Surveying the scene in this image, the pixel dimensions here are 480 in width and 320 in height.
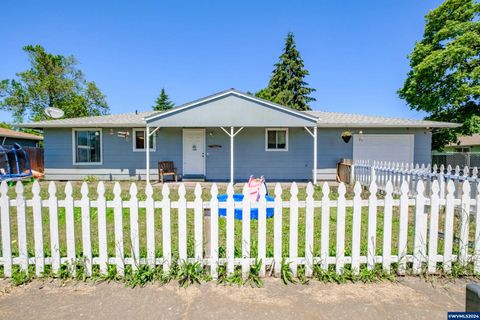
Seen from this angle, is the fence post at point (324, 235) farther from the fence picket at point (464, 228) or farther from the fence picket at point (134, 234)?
the fence picket at point (134, 234)

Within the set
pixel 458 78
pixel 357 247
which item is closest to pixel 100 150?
pixel 357 247

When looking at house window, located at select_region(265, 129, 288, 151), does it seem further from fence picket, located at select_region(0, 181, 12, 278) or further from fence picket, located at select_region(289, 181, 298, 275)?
fence picket, located at select_region(0, 181, 12, 278)

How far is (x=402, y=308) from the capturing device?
7.21ft

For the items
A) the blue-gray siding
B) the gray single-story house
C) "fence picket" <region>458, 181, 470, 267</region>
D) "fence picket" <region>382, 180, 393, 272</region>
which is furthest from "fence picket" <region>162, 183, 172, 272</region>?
the blue-gray siding

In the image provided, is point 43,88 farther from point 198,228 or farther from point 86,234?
point 198,228

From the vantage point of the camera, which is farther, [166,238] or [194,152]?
[194,152]

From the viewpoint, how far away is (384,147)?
11.6 m

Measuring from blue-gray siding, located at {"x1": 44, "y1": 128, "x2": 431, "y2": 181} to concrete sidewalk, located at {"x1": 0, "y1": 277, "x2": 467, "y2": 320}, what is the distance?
9.08 m

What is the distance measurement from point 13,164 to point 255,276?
44.6 feet

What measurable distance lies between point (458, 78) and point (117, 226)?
66.0ft

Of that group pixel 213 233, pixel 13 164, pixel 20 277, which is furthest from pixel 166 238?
pixel 13 164

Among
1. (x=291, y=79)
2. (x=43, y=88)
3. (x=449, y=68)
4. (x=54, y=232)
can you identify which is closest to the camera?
(x=54, y=232)

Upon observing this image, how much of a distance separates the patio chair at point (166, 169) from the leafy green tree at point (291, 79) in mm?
18893

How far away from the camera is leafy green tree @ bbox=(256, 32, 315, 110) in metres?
27.4
